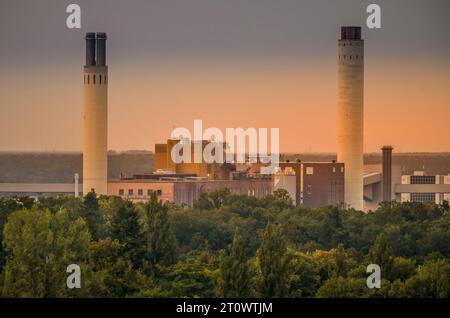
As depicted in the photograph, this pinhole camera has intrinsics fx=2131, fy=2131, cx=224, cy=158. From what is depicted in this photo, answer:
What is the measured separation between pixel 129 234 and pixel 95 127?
4998 centimetres

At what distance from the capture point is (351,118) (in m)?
112

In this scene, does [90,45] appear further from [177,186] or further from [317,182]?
[317,182]

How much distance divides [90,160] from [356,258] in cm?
4051

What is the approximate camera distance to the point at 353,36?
382 ft

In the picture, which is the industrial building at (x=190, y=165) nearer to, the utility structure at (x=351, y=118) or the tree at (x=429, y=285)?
the utility structure at (x=351, y=118)

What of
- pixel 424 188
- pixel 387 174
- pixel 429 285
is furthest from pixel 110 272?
pixel 424 188

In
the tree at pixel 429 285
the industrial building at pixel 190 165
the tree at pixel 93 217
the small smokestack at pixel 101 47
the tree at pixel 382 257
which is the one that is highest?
the small smokestack at pixel 101 47

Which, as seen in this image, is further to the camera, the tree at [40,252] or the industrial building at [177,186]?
the industrial building at [177,186]

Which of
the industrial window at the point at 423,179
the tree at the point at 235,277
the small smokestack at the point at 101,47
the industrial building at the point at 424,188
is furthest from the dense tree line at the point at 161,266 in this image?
the industrial window at the point at 423,179

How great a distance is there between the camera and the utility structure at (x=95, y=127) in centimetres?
10775

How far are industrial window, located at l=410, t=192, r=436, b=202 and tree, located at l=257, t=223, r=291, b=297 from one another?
66200mm

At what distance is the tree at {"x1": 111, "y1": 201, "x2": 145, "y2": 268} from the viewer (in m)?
56.6

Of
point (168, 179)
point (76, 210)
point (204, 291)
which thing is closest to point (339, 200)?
point (168, 179)

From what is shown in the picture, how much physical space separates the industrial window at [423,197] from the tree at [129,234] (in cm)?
6347
